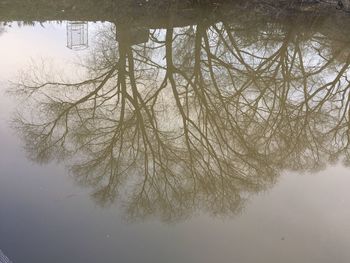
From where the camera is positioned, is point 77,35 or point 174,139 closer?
point 174,139

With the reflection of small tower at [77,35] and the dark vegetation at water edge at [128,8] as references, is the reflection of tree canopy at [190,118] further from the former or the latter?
the dark vegetation at water edge at [128,8]

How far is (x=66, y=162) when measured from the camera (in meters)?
6.46

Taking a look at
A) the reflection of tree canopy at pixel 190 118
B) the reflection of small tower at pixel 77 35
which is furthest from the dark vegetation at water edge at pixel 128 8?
the reflection of tree canopy at pixel 190 118

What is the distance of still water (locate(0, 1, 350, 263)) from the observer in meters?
5.24

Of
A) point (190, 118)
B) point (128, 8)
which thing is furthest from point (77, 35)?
point (190, 118)

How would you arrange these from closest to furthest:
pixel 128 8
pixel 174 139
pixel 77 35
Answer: pixel 174 139 < pixel 77 35 < pixel 128 8

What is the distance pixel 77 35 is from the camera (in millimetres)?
10906

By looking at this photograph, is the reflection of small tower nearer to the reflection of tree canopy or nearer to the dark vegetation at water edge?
the dark vegetation at water edge

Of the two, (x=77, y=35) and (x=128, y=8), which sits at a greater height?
(x=128, y=8)

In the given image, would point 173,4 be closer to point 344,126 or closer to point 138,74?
point 138,74

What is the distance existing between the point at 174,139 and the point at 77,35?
5.40m

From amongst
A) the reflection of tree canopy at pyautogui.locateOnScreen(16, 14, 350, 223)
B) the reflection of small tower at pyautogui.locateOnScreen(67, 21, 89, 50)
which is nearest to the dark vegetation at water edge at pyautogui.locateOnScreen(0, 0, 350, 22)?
the reflection of small tower at pyautogui.locateOnScreen(67, 21, 89, 50)

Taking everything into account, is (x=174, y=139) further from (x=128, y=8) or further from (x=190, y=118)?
(x=128, y=8)

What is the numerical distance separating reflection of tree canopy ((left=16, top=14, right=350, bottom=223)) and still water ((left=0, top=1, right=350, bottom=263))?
0.03 meters
